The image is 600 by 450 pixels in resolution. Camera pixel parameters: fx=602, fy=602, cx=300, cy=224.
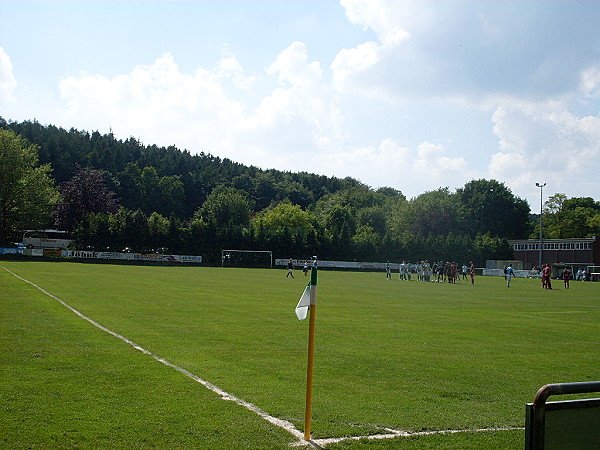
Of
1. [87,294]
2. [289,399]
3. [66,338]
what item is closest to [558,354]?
[289,399]

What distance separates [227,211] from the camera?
144 metres

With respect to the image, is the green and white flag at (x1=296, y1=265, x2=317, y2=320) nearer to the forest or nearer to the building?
the forest

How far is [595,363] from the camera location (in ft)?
41.9

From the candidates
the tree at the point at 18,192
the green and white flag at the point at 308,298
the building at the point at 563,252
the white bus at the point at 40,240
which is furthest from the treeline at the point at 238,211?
the green and white flag at the point at 308,298

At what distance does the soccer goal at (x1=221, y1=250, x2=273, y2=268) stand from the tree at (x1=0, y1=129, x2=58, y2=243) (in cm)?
2810

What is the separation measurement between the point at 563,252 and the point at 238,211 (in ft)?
241

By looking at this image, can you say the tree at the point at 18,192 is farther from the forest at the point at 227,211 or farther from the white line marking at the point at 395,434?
the white line marking at the point at 395,434

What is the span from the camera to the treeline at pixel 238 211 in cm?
9812

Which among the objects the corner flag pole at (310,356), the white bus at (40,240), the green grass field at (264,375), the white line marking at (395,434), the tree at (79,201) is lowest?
the white line marking at (395,434)

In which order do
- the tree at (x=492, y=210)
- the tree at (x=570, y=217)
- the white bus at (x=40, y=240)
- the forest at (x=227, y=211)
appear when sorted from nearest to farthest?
1. the forest at (x=227, y=211)
2. the white bus at (x=40, y=240)
3. the tree at (x=570, y=217)
4. the tree at (x=492, y=210)

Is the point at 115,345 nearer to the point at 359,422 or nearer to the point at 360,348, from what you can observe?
the point at 360,348

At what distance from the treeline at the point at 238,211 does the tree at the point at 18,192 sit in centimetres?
667

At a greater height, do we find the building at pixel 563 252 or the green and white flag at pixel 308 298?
the building at pixel 563 252

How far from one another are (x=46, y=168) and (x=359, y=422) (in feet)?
324
